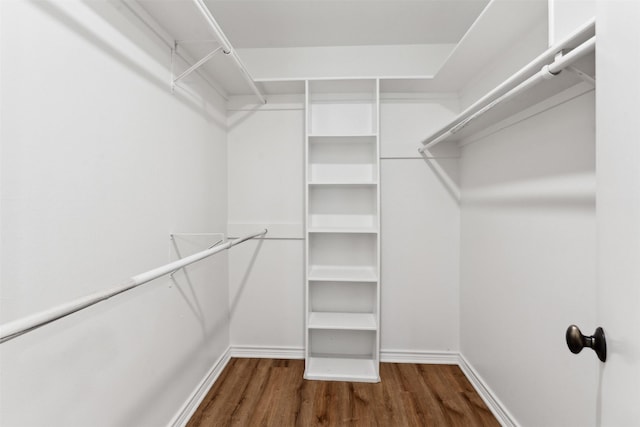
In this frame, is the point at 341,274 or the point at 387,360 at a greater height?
the point at 341,274

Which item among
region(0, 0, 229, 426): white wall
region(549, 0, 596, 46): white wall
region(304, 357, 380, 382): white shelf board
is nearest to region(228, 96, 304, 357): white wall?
region(304, 357, 380, 382): white shelf board

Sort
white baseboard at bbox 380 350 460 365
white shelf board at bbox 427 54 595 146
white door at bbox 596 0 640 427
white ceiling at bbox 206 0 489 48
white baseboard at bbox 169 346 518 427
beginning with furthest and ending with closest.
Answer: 1. white baseboard at bbox 380 350 460 365
2. white ceiling at bbox 206 0 489 48
3. white baseboard at bbox 169 346 518 427
4. white shelf board at bbox 427 54 595 146
5. white door at bbox 596 0 640 427

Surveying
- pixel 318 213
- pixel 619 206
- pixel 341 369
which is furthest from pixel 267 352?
pixel 619 206

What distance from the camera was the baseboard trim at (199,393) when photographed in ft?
4.97

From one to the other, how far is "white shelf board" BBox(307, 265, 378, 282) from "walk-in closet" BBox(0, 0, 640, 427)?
31 millimetres

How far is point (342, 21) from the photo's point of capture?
76.5 inches

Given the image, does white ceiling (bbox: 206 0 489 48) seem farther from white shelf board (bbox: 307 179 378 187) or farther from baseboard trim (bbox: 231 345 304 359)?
baseboard trim (bbox: 231 345 304 359)

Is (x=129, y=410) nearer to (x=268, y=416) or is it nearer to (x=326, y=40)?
(x=268, y=416)

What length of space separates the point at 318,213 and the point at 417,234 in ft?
2.52

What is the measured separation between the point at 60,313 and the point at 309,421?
1430 millimetres

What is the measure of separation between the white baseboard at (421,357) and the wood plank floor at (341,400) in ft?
0.24

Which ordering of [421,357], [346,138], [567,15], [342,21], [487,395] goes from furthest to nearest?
1. [421,357]
2. [346,138]
3. [342,21]
4. [487,395]
5. [567,15]

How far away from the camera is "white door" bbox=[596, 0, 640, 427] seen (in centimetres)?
52

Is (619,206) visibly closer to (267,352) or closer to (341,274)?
(341,274)
